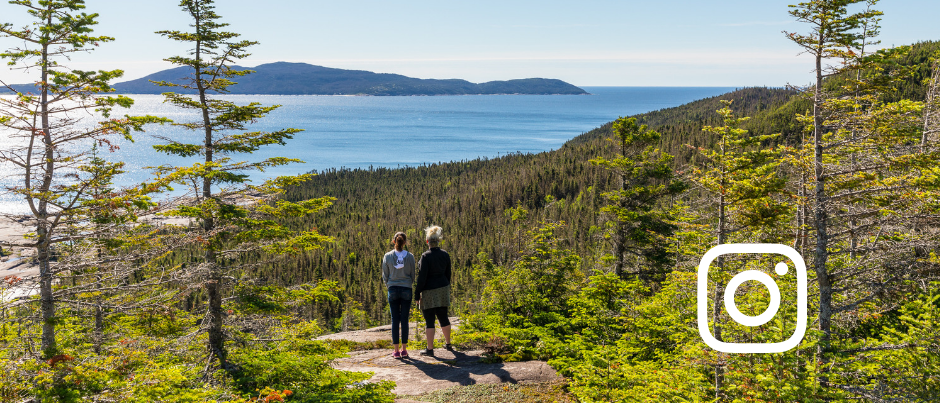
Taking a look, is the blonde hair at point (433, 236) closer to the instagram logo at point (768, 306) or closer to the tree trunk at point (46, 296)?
the instagram logo at point (768, 306)

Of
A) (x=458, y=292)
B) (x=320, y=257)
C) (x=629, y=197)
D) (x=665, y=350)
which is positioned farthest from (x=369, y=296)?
(x=665, y=350)

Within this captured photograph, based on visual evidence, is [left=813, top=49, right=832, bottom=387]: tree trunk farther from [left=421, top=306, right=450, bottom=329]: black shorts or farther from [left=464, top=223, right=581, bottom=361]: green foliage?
[left=421, top=306, right=450, bottom=329]: black shorts

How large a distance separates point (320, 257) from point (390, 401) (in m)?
83.9

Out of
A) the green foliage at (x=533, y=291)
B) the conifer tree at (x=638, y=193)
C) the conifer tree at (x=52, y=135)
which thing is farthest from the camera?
the conifer tree at (x=638, y=193)

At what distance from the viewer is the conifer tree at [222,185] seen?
360 inches

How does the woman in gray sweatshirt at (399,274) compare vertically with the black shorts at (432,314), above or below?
above

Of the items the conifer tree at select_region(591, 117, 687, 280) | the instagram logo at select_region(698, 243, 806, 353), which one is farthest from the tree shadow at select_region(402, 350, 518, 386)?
the conifer tree at select_region(591, 117, 687, 280)

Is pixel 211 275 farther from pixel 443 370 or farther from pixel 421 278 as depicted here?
pixel 443 370

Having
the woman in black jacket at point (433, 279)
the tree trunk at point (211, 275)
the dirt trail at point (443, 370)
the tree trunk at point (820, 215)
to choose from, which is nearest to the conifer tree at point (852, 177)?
the tree trunk at point (820, 215)

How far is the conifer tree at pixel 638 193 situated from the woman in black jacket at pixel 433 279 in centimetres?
868

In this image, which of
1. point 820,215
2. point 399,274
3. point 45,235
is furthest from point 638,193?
point 45,235

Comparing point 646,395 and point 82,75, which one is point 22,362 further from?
point 646,395

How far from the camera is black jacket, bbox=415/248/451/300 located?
8.58 meters

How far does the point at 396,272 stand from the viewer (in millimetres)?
8516
